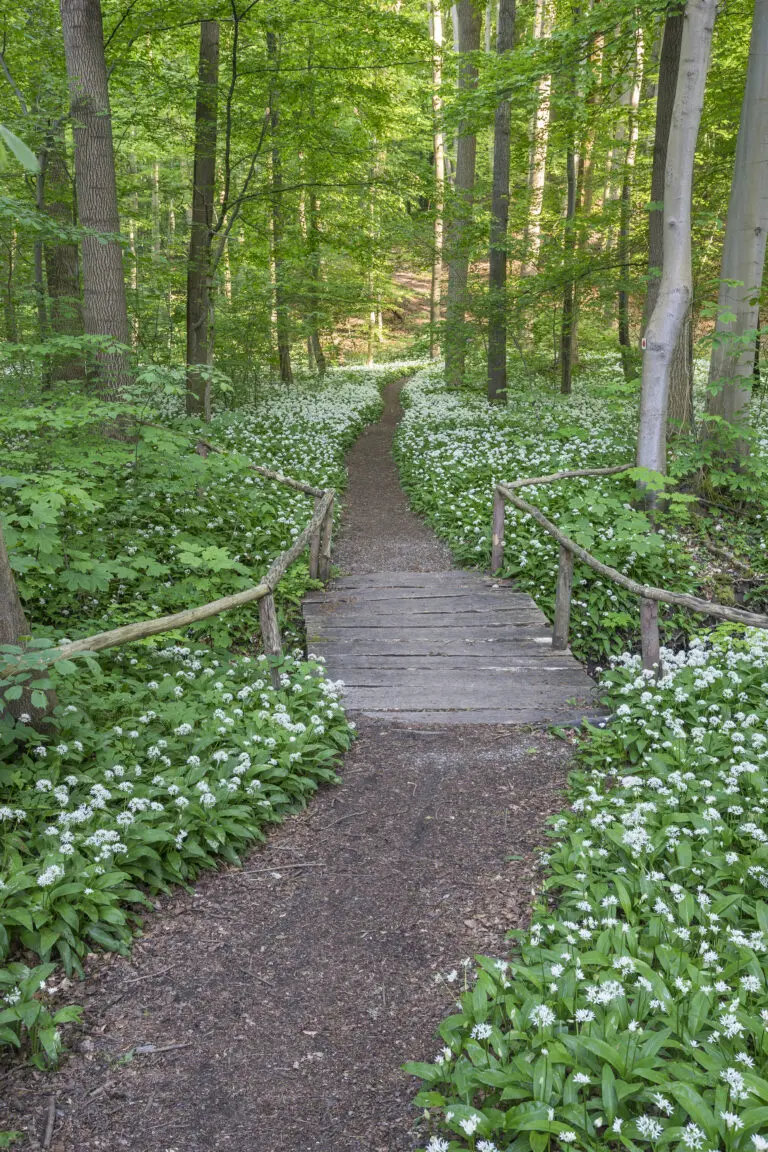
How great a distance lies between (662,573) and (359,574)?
12.9ft

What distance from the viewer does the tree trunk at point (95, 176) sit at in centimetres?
866

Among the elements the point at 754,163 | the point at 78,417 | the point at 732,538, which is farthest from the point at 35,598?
the point at 754,163

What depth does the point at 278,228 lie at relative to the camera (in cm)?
1755

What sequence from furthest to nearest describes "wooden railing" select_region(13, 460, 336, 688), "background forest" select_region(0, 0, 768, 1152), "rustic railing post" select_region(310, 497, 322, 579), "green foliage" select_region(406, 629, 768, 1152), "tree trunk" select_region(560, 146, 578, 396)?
"tree trunk" select_region(560, 146, 578, 396)
"rustic railing post" select_region(310, 497, 322, 579)
"wooden railing" select_region(13, 460, 336, 688)
"background forest" select_region(0, 0, 768, 1152)
"green foliage" select_region(406, 629, 768, 1152)

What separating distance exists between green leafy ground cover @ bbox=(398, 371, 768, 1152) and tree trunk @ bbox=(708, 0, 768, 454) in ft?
18.0

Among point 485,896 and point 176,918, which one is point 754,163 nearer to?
point 485,896

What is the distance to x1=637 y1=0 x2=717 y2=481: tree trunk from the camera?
8.30 metres

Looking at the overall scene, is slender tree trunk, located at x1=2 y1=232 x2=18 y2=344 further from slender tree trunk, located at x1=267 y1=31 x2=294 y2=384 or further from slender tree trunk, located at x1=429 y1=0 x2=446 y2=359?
slender tree trunk, located at x1=429 y1=0 x2=446 y2=359

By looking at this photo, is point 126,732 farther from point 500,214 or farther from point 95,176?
point 500,214

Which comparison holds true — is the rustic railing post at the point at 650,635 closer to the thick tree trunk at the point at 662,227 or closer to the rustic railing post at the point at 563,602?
the rustic railing post at the point at 563,602

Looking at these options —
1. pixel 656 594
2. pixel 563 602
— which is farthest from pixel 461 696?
pixel 656 594

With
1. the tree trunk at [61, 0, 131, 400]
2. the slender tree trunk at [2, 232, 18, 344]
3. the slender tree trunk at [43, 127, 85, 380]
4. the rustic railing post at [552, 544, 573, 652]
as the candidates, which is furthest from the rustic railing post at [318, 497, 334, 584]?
the slender tree trunk at [2, 232, 18, 344]

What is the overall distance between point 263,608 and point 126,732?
1753 mm

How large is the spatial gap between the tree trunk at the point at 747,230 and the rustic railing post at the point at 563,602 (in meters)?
4.14
